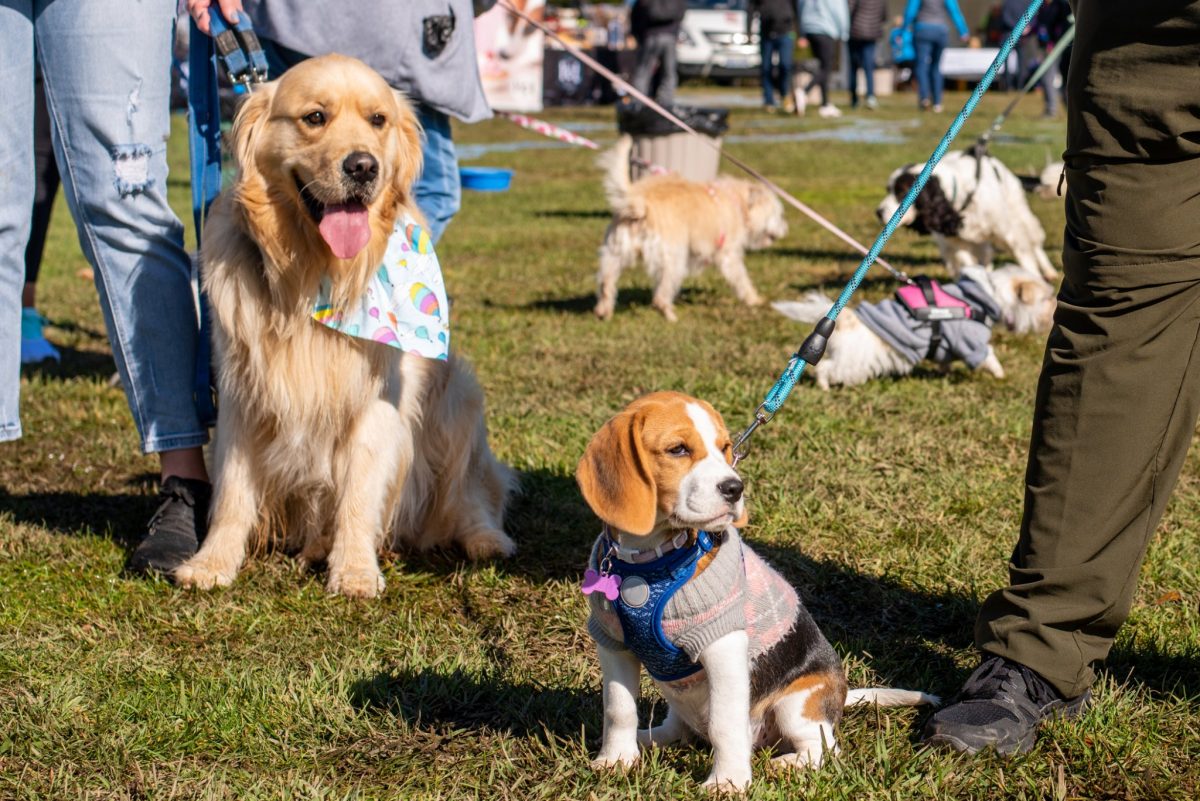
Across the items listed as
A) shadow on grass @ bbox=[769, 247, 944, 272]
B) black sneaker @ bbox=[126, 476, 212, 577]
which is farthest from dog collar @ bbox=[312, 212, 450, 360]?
shadow on grass @ bbox=[769, 247, 944, 272]

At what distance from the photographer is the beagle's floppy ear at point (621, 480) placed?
2223 mm

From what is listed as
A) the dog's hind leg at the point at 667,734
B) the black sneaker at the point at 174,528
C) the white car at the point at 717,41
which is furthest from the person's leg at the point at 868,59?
the dog's hind leg at the point at 667,734

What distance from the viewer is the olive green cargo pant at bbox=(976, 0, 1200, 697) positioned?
7.86 feet

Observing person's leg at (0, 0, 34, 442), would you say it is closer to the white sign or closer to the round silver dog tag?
the round silver dog tag

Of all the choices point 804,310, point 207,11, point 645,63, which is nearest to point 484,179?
point 804,310

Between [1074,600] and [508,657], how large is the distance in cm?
134

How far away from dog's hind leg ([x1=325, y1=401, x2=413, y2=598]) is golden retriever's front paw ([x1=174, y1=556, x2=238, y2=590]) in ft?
0.98

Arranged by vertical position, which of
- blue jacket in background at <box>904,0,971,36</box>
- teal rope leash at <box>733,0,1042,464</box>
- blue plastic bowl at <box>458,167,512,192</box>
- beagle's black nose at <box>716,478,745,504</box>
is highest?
blue jacket in background at <box>904,0,971,36</box>

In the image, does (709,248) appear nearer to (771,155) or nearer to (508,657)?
(508,657)

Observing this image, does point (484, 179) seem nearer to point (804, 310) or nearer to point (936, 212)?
point (804, 310)

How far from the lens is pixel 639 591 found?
2.24 metres

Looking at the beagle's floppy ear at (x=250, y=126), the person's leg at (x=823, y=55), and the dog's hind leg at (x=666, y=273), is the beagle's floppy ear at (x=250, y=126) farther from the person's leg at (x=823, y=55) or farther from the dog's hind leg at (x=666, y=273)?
the person's leg at (x=823, y=55)

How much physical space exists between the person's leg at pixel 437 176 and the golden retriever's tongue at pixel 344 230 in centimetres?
96

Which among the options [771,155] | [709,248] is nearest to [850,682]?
[709,248]
